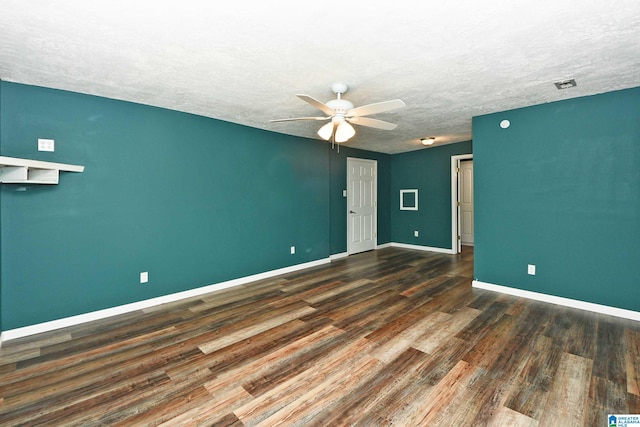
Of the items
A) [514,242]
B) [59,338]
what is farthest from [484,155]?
[59,338]

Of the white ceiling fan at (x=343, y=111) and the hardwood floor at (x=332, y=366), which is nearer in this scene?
the hardwood floor at (x=332, y=366)

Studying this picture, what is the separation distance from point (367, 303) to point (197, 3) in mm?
3326

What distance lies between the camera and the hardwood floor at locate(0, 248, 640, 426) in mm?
1817

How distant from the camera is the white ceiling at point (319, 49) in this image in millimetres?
1845

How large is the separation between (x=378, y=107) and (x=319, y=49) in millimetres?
727

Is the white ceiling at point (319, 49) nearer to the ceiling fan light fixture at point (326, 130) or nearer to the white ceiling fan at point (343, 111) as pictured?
the white ceiling fan at point (343, 111)

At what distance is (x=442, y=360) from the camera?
7.79 feet

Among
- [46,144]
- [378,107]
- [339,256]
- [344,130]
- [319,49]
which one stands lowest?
[339,256]

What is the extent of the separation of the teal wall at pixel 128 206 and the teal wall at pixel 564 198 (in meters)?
3.22

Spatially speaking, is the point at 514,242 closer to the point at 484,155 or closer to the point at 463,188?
the point at 484,155

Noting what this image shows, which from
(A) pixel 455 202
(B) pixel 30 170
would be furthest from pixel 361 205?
(B) pixel 30 170

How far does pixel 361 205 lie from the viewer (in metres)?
6.93

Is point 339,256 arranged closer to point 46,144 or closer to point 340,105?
point 340,105

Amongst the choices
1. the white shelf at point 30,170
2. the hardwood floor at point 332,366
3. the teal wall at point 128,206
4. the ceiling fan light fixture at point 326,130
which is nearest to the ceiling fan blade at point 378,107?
the ceiling fan light fixture at point 326,130
